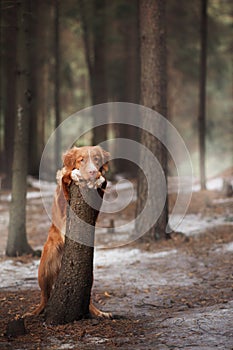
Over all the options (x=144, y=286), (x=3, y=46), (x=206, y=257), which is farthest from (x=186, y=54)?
(x=144, y=286)

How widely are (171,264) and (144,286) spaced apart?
4.61ft

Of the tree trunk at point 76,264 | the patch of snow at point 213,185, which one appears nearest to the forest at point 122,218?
the tree trunk at point 76,264

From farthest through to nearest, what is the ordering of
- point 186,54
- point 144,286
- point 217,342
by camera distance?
point 186,54
point 144,286
point 217,342

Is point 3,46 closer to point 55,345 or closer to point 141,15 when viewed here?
point 141,15

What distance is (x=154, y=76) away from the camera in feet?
37.3

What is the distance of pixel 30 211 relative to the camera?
1608 centimetres

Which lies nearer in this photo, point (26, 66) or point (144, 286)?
point (144, 286)

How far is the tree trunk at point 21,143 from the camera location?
1042 cm

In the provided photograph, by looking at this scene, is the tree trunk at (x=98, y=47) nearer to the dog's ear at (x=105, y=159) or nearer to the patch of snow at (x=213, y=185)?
the patch of snow at (x=213, y=185)

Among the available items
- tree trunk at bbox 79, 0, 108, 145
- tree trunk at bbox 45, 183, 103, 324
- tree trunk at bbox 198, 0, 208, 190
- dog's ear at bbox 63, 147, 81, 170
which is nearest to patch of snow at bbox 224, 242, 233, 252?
tree trunk at bbox 45, 183, 103, 324

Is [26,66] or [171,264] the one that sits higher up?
[26,66]

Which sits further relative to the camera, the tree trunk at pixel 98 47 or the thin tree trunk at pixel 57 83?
the tree trunk at pixel 98 47

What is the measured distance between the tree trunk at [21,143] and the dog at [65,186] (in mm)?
3992

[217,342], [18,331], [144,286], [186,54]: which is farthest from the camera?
[186,54]
